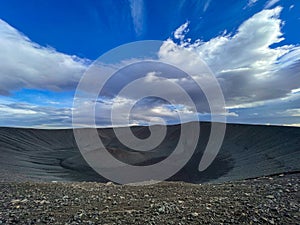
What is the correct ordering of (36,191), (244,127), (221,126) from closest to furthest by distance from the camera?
(36,191) → (244,127) → (221,126)

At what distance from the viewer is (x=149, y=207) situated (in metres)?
4.19

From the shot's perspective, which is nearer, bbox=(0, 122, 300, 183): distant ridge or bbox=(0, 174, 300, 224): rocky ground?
bbox=(0, 174, 300, 224): rocky ground

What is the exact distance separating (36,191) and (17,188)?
89 centimetres

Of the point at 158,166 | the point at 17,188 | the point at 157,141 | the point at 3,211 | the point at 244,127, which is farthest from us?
the point at 157,141

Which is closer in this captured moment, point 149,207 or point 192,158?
point 149,207

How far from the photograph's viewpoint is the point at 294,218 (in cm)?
374

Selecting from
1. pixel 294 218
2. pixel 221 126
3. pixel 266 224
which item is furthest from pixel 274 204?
pixel 221 126

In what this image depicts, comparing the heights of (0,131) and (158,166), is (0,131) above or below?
above

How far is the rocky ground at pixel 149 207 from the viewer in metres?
3.60

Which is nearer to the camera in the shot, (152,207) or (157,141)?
(152,207)

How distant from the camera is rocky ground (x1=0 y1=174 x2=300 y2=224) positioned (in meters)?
3.60

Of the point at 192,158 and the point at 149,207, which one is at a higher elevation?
the point at 149,207

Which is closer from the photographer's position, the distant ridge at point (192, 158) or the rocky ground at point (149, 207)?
the rocky ground at point (149, 207)

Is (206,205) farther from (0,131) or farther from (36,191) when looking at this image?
(0,131)
